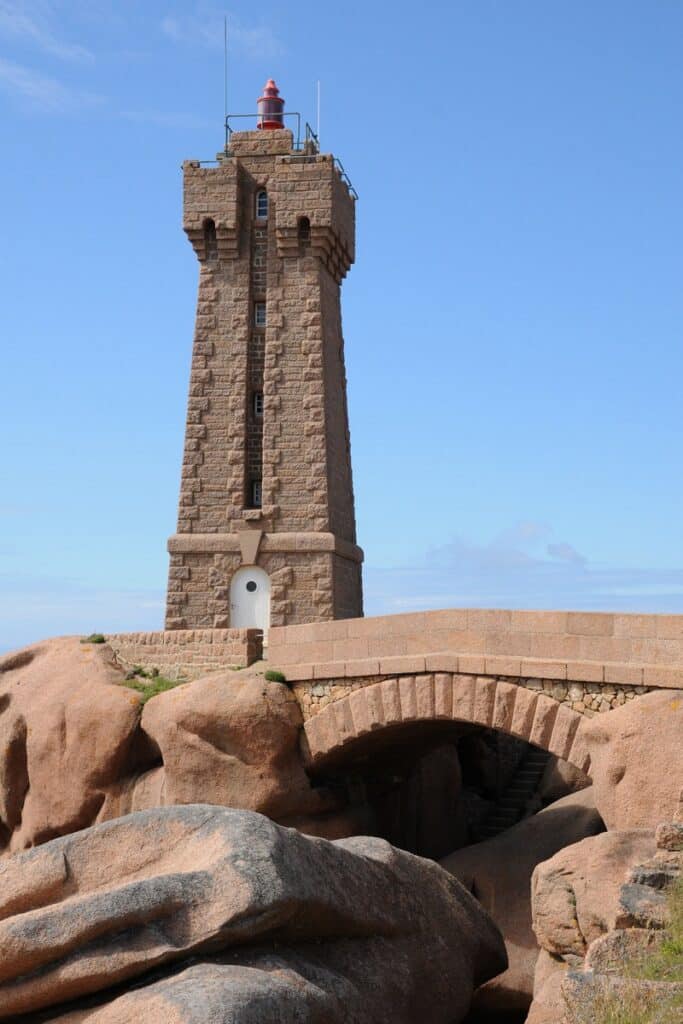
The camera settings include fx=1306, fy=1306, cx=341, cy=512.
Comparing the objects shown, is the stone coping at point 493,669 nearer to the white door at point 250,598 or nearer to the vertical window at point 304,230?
the white door at point 250,598

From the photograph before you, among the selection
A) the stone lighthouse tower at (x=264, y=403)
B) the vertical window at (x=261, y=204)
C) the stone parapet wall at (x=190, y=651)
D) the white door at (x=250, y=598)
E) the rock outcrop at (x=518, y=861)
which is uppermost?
the vertical window at (x=261, y=204)

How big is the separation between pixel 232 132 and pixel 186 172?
4.60 ft

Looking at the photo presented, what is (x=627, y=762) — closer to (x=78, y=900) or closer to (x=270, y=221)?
(x=78, y=900)

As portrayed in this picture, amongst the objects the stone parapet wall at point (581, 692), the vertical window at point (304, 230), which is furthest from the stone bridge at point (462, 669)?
the vertical window at point (304, 230)

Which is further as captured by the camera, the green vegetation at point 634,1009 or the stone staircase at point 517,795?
the stone staircase at point 517,795

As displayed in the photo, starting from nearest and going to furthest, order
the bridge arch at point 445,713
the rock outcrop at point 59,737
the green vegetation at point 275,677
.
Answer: the bridge arch at point 445,713 < the green vegetation at point 275,677 < the rock outcrop at point 59,737

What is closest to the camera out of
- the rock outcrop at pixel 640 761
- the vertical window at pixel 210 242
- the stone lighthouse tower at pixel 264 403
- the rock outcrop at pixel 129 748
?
the rock outcrop at pixel 640 761

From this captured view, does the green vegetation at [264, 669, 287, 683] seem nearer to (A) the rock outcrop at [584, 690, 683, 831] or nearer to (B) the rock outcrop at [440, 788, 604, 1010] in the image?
(B) the rock outcrop at [440, 788, 604, 1010]

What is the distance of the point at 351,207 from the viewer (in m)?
28.4

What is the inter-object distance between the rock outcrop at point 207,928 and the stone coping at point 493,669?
4.42 metres

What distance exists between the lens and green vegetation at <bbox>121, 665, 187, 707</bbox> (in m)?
19.6

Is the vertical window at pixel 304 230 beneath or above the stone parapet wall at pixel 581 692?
above

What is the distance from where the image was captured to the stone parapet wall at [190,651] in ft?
65.0

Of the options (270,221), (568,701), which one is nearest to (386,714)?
(568,701)
